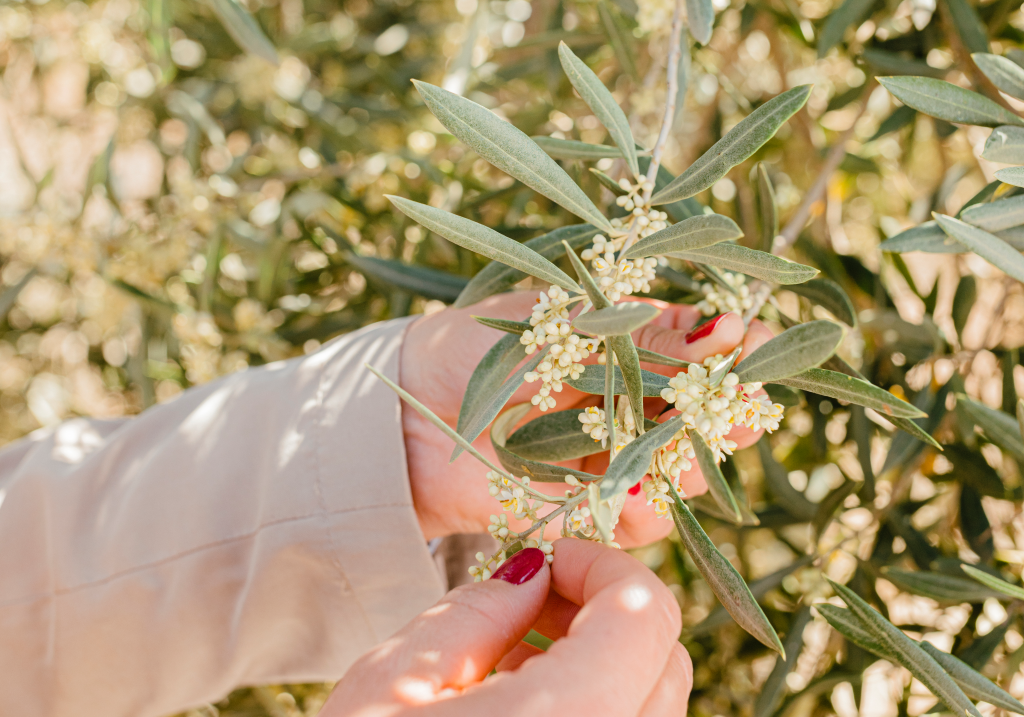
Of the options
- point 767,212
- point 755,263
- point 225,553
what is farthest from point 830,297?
point 225,553

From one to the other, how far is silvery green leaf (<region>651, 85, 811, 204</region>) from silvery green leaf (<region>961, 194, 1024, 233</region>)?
8.9 inches

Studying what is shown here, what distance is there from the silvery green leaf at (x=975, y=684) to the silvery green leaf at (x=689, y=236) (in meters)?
0.52

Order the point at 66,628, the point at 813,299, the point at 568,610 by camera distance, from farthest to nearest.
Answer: the point at 66,628 < the point at 813,299 < the point at 568,610

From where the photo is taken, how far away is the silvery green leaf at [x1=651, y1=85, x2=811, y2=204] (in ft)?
1.62

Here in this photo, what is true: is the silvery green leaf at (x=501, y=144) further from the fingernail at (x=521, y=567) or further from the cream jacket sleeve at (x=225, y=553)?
the cream jacket sleeve at (x=225, y=553)

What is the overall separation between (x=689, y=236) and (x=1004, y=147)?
34cm

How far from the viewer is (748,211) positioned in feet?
4.28

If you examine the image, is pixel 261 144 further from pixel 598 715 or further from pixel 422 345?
pixel 598 715

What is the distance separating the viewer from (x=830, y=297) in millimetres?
792

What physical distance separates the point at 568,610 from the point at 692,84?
1.04 meters

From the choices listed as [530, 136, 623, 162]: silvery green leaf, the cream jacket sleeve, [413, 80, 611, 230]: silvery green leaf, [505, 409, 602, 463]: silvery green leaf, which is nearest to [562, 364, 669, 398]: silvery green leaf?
[505, 409, 602, 463]: silvery green leaf

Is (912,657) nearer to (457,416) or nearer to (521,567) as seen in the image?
(521,567)

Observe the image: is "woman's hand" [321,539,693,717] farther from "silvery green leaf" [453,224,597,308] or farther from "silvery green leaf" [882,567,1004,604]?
"silvery green leaf" [882,567,1004,604]

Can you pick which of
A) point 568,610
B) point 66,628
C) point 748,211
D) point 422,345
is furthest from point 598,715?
point 748,211
